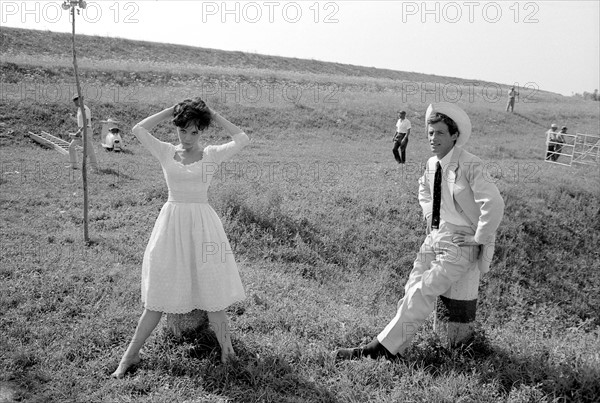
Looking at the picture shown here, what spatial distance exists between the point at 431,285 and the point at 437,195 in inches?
28.8

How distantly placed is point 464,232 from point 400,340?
3.21ft

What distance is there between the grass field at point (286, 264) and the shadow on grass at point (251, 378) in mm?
16

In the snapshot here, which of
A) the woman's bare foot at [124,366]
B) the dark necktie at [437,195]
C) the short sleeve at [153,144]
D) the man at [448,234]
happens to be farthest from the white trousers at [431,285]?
the short sleeve at [153,144]

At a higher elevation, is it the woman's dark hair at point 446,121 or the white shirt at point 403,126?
the woman's dark hair at point 446,121

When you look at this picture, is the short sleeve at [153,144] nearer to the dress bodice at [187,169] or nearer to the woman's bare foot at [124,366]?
the dress bodice at [187,169]

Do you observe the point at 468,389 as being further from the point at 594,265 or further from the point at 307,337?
the point at 594,265

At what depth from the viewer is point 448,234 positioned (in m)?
3.85

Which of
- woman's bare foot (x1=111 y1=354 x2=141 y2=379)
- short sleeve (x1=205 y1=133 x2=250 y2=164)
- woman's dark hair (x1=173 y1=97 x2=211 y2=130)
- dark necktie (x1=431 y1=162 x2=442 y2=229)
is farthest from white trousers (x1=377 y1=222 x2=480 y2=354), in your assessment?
woman's dark hair (x1=173 y1=97 x2=211 y2=130)

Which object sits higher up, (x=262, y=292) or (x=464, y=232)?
(x=464, y=232)

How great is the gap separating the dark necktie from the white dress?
169 centimetres

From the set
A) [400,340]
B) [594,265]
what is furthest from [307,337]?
[594,265]

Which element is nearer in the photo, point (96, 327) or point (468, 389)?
point (468, 389)

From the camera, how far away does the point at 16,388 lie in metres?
3.38

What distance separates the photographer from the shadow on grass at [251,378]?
345 cm
